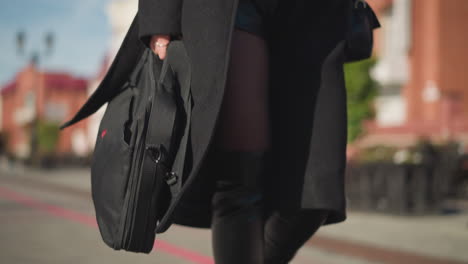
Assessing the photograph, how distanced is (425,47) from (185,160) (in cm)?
2553

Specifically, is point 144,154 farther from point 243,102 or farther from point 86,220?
point 86,220

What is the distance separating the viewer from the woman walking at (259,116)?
1760mm

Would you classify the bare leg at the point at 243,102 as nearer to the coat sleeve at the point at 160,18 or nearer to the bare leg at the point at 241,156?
the bare leg at the point at 241,156

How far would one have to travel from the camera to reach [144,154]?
5.59 ft

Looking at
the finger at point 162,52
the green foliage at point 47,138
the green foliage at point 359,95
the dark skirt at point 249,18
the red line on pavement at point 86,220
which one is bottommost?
the green foliage at point 47,138

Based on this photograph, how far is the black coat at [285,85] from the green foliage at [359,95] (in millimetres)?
11213

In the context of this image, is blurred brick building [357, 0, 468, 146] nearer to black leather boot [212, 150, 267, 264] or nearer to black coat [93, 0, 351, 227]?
black coat [93, 0, 351, 227]

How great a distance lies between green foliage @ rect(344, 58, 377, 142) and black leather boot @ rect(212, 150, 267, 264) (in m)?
11.4

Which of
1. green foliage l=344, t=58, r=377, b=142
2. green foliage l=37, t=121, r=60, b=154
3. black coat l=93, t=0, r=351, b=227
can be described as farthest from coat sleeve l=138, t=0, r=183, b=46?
green foliage l=37, t=121, r=60, b=154

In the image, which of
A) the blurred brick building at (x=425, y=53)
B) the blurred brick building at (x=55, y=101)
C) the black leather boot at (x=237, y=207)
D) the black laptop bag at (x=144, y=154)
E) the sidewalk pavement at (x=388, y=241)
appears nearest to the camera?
the black laptop bag at (x=144, y=154)

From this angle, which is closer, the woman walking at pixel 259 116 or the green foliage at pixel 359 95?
the woman walking at pixel 259 116

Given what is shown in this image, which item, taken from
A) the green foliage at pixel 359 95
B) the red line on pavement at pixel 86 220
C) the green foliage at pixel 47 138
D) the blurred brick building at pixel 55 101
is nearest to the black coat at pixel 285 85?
the red line on pavement at pixel 86 220

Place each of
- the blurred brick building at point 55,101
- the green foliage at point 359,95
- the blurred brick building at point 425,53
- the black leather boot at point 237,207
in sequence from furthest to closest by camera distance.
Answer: the blurred brick building at point 55,101
the blurred brick building at point 425,53
the green foliage at point 359,95
the black leather boot at point 237,207

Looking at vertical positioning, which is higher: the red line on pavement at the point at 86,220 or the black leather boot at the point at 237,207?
the black leather boot at the point at 237,207
